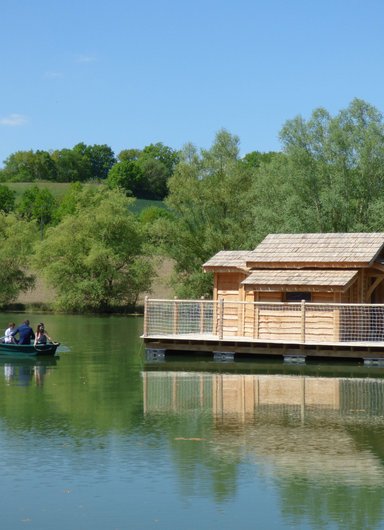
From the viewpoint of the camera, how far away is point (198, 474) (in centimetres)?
1784

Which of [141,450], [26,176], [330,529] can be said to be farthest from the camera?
[26,176]

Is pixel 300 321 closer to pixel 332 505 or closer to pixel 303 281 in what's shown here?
pixel 303 281

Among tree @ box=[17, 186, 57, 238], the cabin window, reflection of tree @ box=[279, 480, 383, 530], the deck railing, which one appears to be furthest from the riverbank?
reflection of tree @ box=[279, 480, 383, 530]

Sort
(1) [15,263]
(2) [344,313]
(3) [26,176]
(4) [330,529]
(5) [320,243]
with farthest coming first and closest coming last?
(3) [26,176] → (1) [15,263] → (5) [320,243] → (2) [344,313] → (4) [330,529]

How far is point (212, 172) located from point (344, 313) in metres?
38.7

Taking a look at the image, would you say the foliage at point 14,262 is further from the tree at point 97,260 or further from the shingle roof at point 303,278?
the shingle roof at point 303,278

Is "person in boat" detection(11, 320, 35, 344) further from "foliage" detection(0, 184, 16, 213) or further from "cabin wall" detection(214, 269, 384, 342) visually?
"foliage" detection(0, 184, 16, 213)

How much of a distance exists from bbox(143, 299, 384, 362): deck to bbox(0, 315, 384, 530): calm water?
8.70ft

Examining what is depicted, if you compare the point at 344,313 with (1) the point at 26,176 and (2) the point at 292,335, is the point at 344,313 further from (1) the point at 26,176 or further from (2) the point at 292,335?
(1) the point at 26,176

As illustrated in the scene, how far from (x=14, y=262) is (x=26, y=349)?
5226 centimetres

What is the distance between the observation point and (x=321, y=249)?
40.5 metres

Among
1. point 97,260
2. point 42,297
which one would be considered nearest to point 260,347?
point 97,260

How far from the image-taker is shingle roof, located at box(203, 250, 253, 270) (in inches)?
1654

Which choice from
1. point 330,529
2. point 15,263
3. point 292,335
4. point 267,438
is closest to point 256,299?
point 292,335
